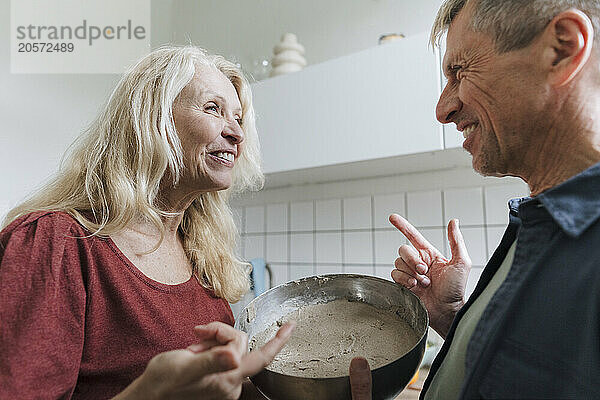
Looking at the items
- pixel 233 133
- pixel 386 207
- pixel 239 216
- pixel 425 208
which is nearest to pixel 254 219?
pixel 239 216

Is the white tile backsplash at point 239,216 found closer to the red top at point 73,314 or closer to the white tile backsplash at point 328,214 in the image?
the white tile backsplash at point 328,214

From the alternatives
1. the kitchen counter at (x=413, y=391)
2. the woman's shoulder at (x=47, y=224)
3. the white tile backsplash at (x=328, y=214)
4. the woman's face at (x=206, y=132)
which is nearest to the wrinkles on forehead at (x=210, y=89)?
the woman's face at (x=206, y=132)

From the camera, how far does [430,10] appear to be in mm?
2086

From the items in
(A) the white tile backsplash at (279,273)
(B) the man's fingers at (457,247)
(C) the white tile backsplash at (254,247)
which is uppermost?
(B) the man's fingers at (457,247)

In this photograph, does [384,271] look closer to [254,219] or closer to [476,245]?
[476,245]

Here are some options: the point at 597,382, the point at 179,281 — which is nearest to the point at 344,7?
the point at 179,281

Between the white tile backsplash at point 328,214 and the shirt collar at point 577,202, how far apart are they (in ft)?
Answer: 5.28

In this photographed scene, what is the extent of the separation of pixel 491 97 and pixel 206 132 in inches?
23.9

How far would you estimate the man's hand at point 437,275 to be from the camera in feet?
3.44

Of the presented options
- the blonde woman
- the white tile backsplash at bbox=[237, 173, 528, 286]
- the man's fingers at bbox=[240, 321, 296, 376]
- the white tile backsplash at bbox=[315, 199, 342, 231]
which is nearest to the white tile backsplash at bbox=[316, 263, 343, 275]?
the white tile backsplash at bbox=[237, 173, 528, 286]

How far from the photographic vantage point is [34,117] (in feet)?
7.89

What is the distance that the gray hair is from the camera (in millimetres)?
699

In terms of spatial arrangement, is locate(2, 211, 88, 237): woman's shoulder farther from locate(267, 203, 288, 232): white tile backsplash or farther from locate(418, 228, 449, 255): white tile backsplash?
locate(267, 203, 288, 232): white tile backsplash

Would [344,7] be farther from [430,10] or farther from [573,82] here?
[573,82]
